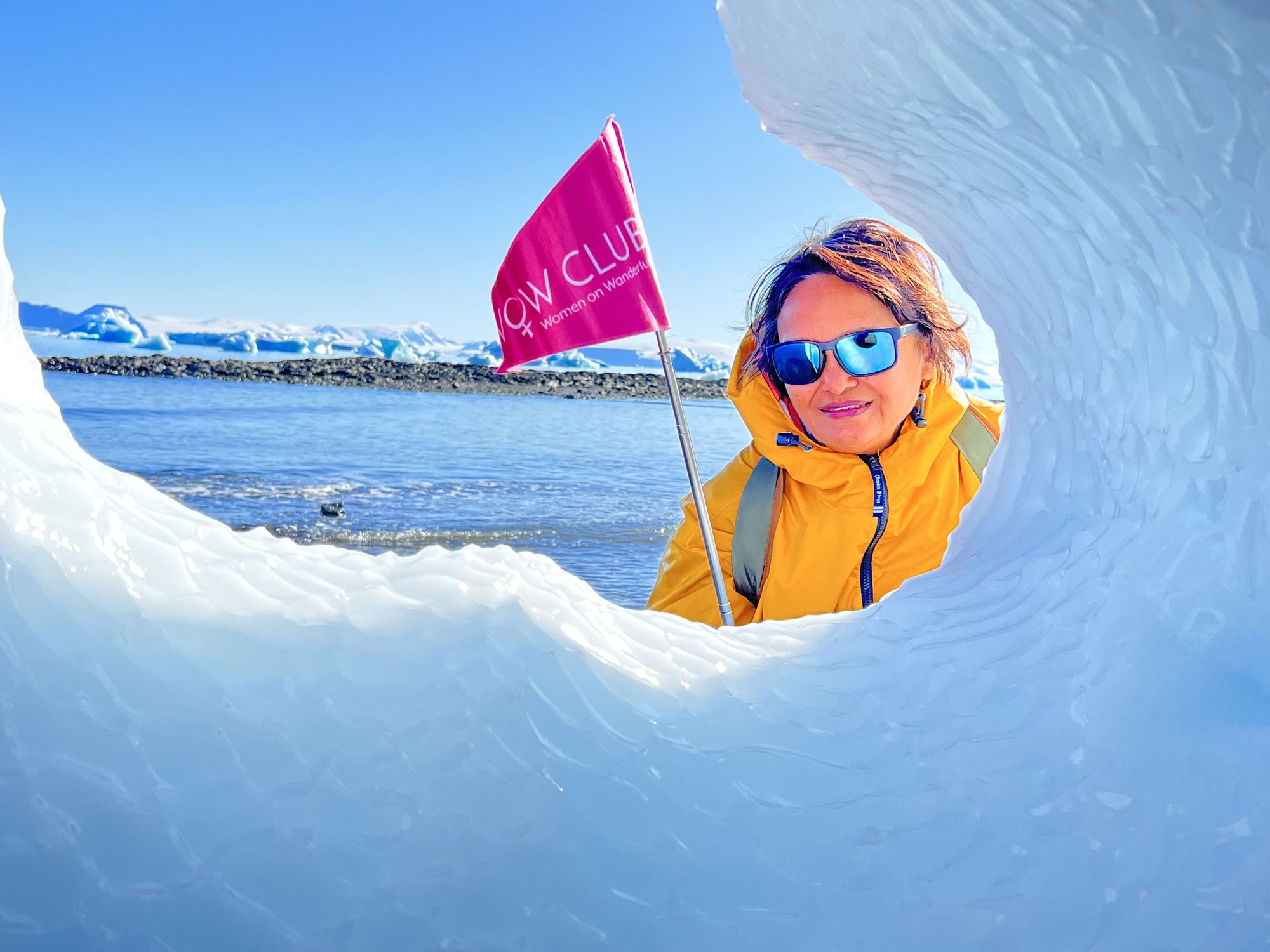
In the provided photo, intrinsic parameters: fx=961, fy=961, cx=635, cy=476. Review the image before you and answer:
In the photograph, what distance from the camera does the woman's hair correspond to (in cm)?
306

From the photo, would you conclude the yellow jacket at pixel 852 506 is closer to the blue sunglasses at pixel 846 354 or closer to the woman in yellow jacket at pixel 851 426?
the woman in yellow jacket at pixel 851 426

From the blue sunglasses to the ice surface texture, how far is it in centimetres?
161

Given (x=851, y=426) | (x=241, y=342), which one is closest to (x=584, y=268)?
(x=851, y=426)

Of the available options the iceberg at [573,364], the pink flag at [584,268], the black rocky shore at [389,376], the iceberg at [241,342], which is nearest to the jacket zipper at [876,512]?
the pink flag at [584,268]

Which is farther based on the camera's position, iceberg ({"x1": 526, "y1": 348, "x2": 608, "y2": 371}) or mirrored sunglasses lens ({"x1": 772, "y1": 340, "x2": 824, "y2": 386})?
iceberg ({"x1": 526, "y1": 348, "x2": 608, "y2": 371})

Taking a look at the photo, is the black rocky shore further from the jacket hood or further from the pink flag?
the jacket hood

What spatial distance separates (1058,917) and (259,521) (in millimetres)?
9438

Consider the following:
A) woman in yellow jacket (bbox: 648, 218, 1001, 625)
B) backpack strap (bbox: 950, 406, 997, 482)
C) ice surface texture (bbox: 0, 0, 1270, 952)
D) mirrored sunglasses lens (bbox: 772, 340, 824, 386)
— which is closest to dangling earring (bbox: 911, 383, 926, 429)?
woman in yellow jacket (bbox: 648, 218, 1001, 625)

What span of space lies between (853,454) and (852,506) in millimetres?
181

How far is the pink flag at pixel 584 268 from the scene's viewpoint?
350cm

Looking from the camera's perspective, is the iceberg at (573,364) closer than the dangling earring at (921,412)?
No

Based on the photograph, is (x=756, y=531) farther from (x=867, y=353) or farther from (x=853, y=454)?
(x=867, y=353)

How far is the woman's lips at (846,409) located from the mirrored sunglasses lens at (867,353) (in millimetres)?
161

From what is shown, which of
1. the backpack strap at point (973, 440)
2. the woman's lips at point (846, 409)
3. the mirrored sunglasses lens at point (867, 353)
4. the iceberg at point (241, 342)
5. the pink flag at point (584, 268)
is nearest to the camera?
the mirrored sunglasses lens at point (867, 353)
